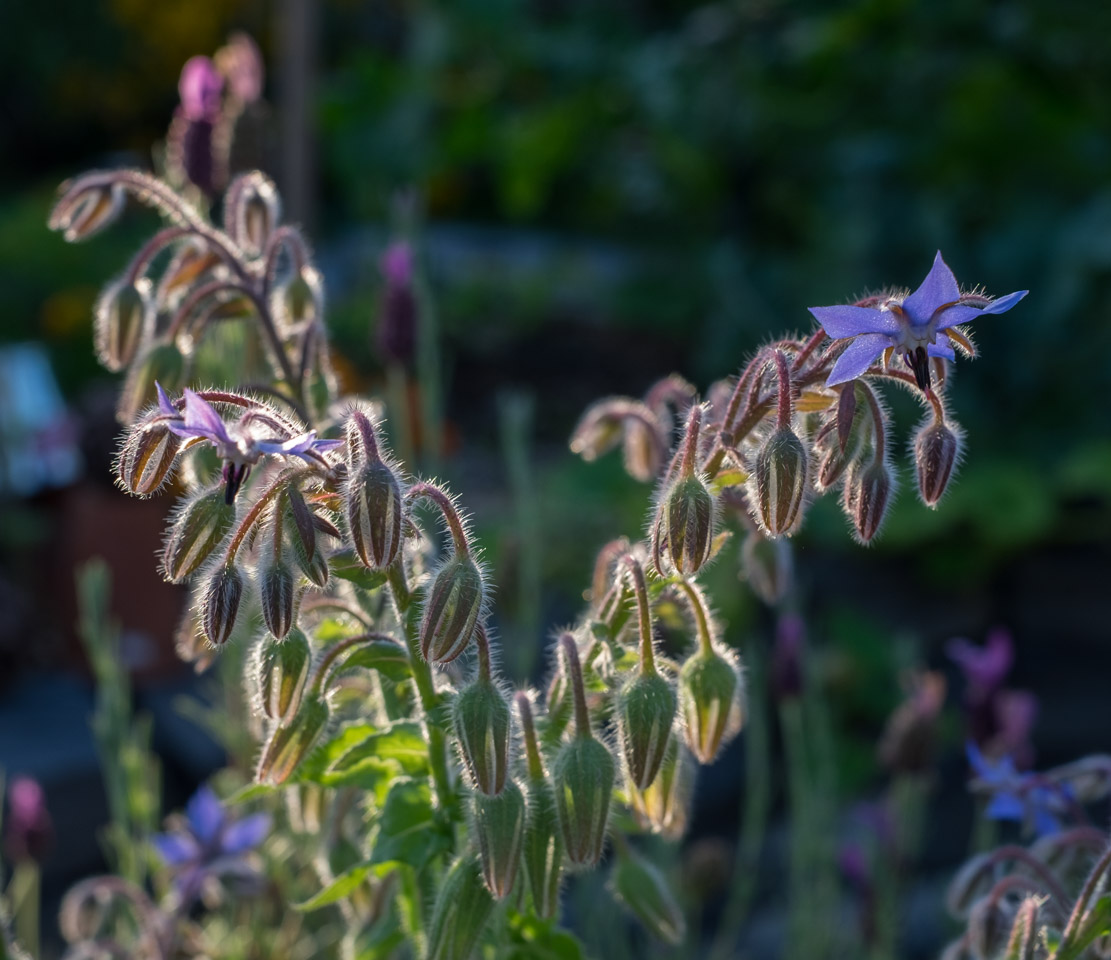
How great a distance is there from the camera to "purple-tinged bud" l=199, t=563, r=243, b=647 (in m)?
0.76

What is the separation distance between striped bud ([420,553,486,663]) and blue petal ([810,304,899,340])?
0.25 metres

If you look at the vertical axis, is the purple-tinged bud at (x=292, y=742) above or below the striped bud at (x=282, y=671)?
below

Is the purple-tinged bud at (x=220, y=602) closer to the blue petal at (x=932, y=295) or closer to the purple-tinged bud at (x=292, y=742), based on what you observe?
the purple-tinged bud at (x=292, y=742)

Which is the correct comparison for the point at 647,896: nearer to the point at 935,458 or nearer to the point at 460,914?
the point at 460,914

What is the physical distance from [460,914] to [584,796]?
111mm

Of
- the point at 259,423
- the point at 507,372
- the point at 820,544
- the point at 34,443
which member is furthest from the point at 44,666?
the point at 259,423

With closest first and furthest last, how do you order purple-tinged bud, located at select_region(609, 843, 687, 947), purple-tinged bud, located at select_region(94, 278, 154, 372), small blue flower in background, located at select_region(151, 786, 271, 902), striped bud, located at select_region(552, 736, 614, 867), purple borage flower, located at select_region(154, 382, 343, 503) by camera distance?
1. purple borage flower, located at select_region(154, 382, 343, 503)
2. striped bud, located at select_region(552, 736, 614, 867)
3. purple-tinged bud, located at select_region(609, 843, 687, 947)
4. purple-tinged bud, located at select_region(94, 278, 154, 372)
5. small blue flower in background, located at select_region(151, 786, 271, 902)

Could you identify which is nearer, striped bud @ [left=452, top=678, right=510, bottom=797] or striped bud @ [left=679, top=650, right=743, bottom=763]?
striped bud @ [left=452, top=678, right=510, bottom=797]

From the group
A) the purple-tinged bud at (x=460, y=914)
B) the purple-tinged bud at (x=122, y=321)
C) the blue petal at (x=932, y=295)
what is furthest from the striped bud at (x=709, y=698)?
the purple-tinged bud at (x=122, y=321)

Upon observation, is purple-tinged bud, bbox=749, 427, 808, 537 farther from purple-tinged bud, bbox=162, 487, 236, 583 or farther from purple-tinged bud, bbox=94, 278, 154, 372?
purple-tinged bud, bbox=94, 278, 154, 372

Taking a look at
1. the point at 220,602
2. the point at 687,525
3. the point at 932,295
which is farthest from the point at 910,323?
the point at 220,602

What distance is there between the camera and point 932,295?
29.9 inches

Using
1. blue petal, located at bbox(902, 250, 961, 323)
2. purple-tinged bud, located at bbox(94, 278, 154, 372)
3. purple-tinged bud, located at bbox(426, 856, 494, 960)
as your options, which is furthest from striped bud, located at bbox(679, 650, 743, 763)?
purple-tinged bud, located at bbox(94, 278, 154, 372)

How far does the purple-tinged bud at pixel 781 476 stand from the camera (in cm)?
77
